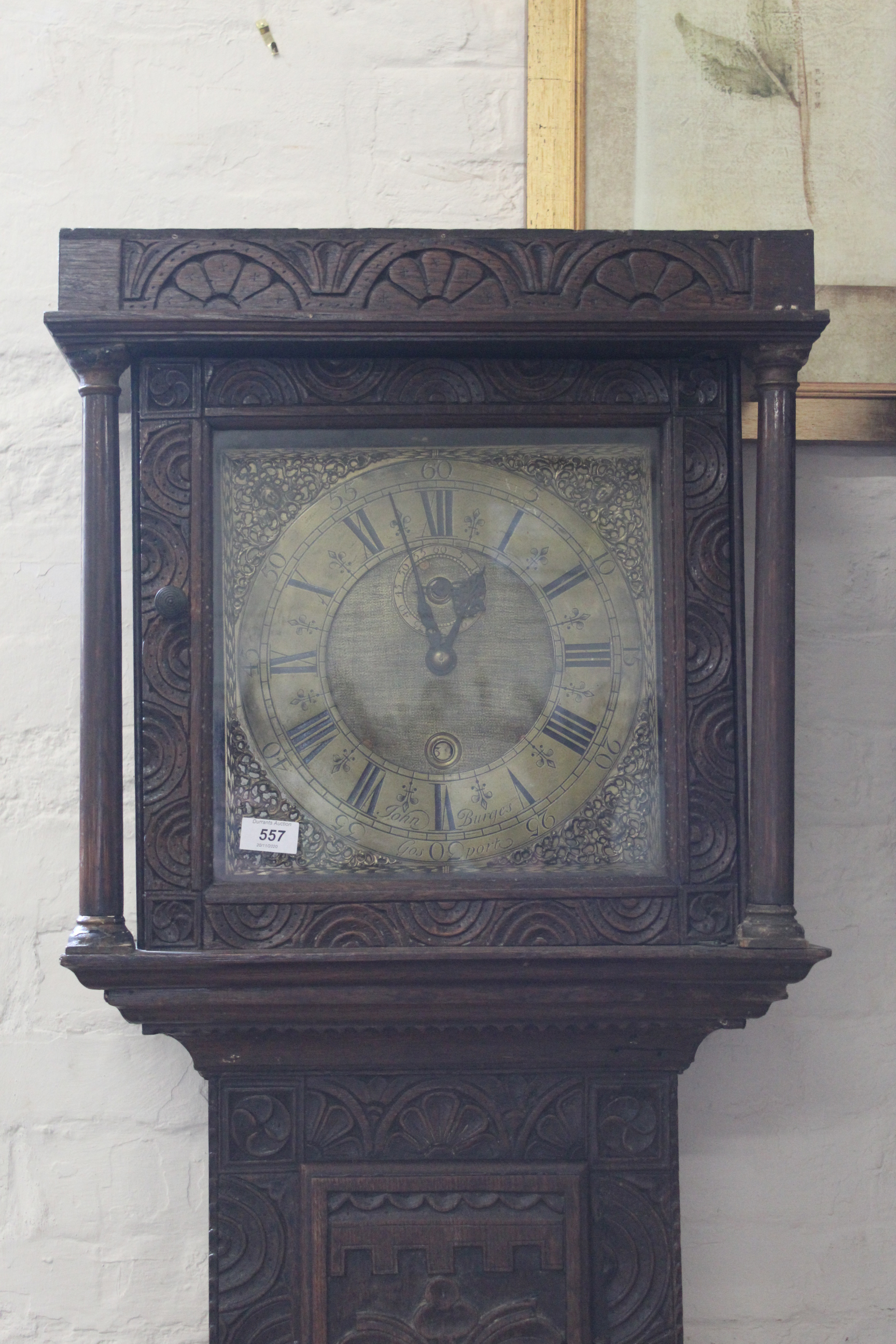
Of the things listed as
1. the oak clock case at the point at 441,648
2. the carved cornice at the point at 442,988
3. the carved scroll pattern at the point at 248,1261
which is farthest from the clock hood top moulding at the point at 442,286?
the carved scroll pattern at the point at 248,1261

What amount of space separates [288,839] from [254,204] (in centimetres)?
72

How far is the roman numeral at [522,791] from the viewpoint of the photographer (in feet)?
3.85

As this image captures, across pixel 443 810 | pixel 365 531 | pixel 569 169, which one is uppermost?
pixel 569 169

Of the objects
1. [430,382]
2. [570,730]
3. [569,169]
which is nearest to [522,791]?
[570,730]

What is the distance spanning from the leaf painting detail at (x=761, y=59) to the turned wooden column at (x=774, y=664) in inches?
15.4

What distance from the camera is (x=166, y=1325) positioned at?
4.23 ft

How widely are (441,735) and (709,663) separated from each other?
10.5 inches

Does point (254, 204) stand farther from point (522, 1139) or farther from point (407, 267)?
point (522, 1139)

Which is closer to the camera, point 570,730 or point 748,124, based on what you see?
point 570,730

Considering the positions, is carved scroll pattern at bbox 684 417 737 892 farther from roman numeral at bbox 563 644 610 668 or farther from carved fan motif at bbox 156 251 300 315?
carved fan motif at bbox 156 251 300 315

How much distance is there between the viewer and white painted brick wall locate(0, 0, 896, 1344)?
1.30m

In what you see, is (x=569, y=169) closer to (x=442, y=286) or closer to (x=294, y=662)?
(x=442, y=286)

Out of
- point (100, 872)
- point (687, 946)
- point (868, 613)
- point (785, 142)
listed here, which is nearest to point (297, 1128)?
point (100, 872)

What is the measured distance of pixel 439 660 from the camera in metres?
1.18
